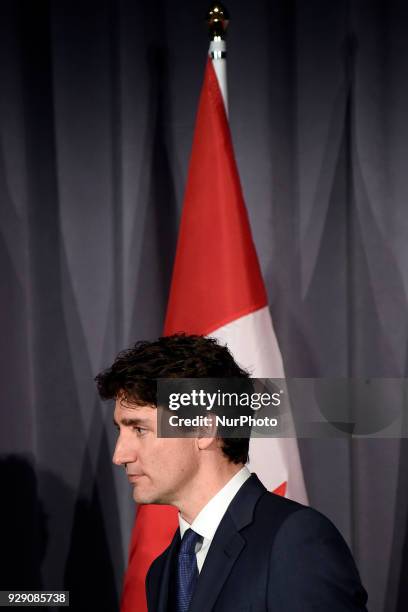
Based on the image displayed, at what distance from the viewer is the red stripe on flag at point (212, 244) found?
5.98ft

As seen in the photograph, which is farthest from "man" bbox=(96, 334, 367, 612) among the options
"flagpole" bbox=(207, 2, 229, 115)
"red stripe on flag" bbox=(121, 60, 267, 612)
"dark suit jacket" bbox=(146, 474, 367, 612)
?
"flagpole" bbox=(207, 2, 229, 115)

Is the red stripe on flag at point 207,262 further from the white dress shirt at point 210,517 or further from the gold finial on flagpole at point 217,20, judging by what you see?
the white dress shirt at point 210,517

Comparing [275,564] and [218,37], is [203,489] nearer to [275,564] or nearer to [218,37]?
[275,564]

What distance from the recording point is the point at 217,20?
74.8 inches

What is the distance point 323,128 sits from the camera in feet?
7.27

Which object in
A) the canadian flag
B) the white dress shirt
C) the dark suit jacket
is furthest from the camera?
the canadian flag

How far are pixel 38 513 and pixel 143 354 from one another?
1.09 metres

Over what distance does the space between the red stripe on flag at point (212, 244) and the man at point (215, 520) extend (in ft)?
1.72

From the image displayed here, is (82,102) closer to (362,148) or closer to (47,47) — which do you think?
(47,47)

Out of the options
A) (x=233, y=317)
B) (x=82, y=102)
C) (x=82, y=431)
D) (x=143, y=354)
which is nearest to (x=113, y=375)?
(x=143, y=354)

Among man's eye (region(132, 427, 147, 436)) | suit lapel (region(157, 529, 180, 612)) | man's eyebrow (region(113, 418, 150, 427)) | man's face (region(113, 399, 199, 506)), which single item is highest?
man's eyebrow (region(113, 418, 150, 427))

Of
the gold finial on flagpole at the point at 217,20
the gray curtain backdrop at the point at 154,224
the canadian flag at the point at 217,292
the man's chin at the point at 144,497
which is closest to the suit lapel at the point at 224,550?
the man's chin at the point at 144,497

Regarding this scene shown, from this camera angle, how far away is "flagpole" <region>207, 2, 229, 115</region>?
1899 millimetres

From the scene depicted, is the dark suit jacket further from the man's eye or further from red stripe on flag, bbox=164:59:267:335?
red stripe on flag, bbox=164:59:267:335
